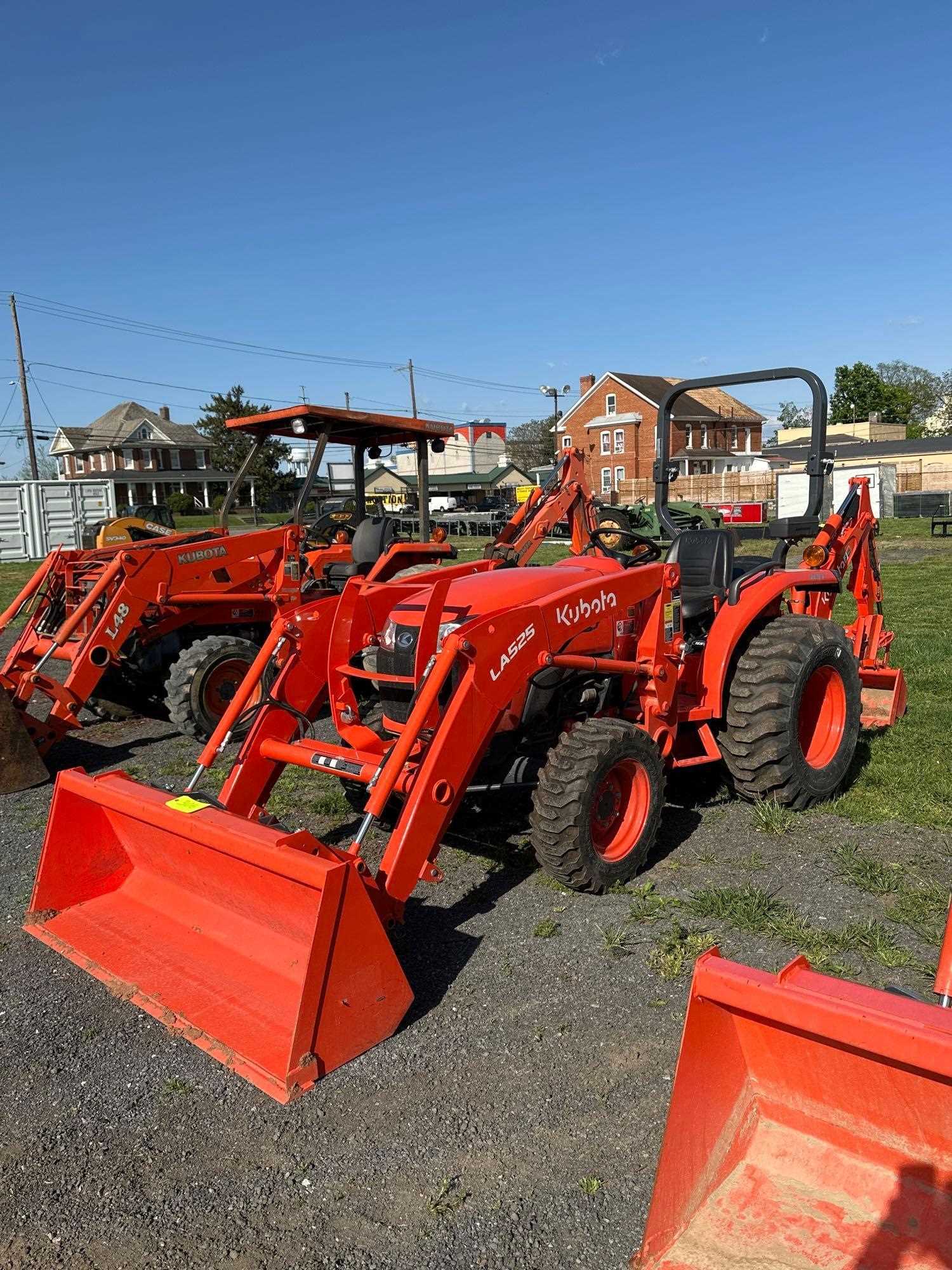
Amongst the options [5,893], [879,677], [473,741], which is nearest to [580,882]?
[473,741]

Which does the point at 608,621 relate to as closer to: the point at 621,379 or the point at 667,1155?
the point at 667,1155

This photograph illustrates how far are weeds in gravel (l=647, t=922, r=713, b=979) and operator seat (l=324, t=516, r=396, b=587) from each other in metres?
4.85

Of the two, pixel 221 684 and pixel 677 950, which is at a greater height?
pixel 221 684

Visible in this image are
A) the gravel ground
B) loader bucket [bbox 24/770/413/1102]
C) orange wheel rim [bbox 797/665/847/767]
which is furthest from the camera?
orange wheel rim [bbox 797/665/847/767]

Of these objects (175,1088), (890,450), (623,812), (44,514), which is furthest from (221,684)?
(890,450)

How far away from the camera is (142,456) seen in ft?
224

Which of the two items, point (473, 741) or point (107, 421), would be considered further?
point (107, 421)

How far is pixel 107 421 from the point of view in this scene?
74.8m

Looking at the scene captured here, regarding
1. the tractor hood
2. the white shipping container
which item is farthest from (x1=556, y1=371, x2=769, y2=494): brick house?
the tractor hood

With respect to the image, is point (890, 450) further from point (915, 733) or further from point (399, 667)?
point (399, 667)

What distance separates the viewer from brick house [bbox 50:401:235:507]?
65.9 metres

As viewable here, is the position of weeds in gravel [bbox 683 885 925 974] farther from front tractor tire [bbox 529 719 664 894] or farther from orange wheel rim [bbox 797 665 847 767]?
orange wheel rim [bbox 797 665 847 767]

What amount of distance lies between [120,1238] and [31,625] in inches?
250

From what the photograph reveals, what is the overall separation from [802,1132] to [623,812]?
2102 millimetres
